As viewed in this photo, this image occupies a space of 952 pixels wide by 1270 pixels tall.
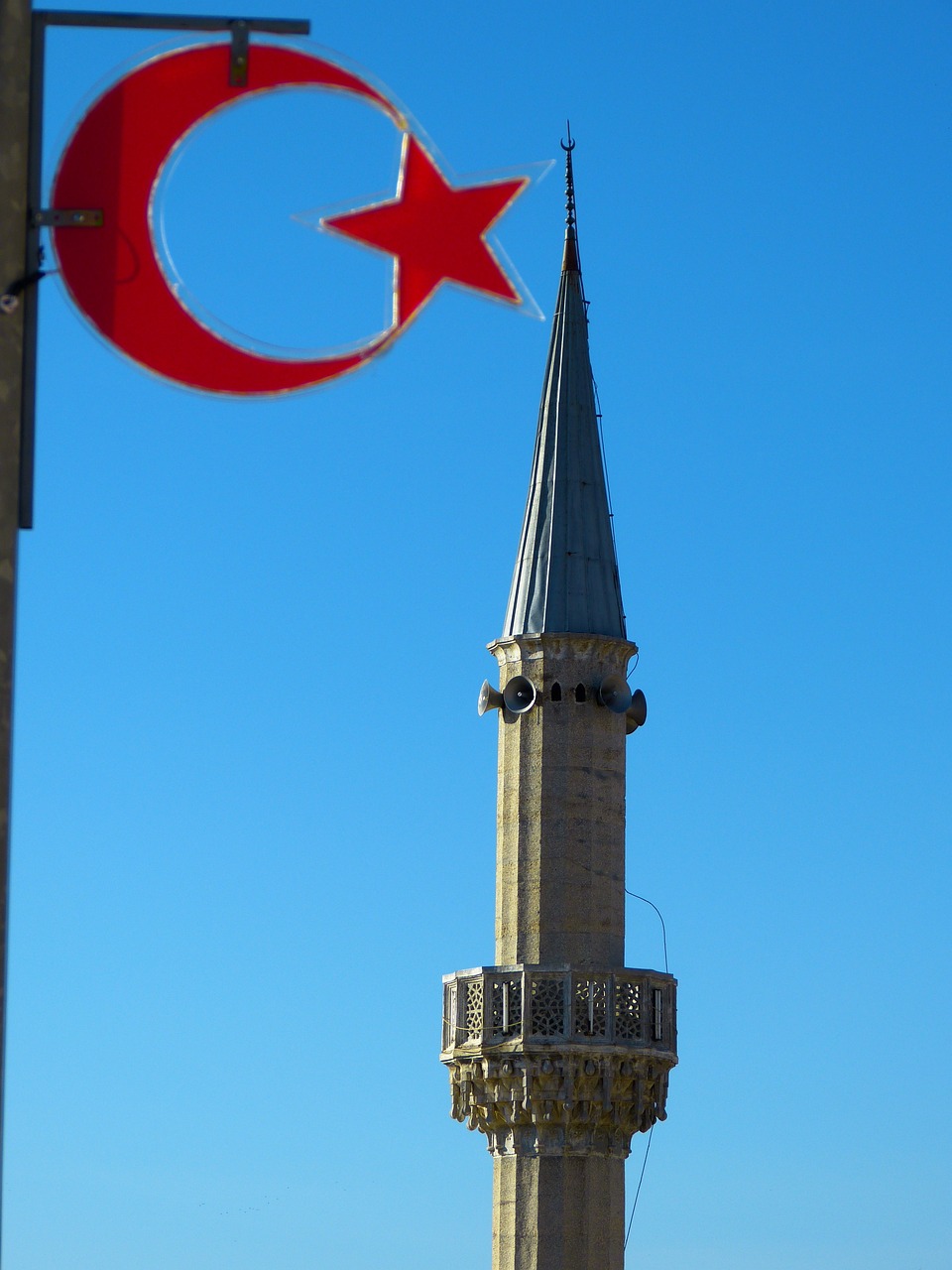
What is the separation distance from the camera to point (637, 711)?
121ft

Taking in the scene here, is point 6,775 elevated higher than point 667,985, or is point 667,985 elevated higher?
point 667,985

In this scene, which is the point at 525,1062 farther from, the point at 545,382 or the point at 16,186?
the point at 16,186

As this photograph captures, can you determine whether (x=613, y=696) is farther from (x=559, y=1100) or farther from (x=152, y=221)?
(x=152, y=221)

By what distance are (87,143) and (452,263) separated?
5.66ft

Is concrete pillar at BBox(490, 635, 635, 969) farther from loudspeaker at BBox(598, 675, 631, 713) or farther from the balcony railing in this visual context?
the balcony railing

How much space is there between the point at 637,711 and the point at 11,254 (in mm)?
26982

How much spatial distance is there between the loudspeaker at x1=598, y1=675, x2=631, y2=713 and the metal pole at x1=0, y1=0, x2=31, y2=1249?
26.0 m

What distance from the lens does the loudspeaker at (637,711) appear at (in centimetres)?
3678

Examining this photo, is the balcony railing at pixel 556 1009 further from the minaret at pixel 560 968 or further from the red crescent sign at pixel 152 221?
the red crescent sign at pixel 152 221

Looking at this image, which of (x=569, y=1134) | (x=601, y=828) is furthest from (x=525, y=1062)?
(x=601, y=828)

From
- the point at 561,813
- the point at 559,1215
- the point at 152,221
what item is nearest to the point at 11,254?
the point at 152,221

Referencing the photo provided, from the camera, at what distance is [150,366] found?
11.0 meters

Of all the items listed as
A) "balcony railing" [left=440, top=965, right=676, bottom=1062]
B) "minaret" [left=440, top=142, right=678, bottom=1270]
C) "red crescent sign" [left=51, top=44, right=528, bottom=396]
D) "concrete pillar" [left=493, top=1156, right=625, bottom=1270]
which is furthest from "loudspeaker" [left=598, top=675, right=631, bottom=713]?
"red crescent sign" [left=51, top=44, right=528, bottom=396]

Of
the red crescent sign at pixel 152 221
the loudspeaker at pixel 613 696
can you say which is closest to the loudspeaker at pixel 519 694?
the loudspeaker at pixel 613 696
